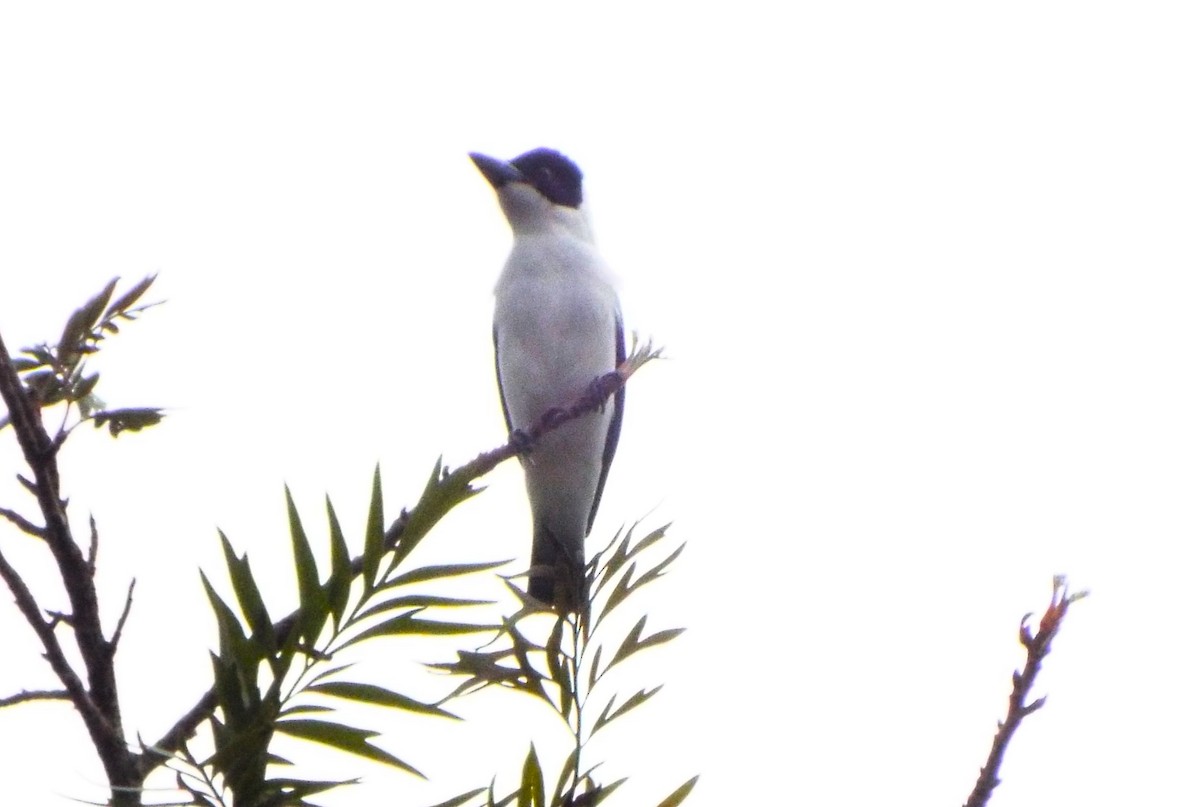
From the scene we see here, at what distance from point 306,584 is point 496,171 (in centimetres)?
505

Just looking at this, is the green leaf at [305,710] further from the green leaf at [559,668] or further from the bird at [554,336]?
the bird at [554,336]

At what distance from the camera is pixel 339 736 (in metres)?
1.71

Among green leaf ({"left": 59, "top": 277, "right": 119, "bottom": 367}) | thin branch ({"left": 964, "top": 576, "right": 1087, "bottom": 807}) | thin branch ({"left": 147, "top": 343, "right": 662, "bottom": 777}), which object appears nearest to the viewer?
thin branch ({"left": 964, "top": 576, "right": 1087, "bottom": 807})

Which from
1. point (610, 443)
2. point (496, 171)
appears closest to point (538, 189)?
point (496, 171)

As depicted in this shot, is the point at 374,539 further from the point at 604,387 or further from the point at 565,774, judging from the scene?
the point at 604,387

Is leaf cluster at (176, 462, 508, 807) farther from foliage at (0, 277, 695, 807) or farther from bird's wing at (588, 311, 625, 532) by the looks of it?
bird's wing at (588, 311, 625, 532)

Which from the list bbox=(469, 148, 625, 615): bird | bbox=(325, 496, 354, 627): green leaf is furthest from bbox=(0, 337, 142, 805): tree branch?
bbox=(469, 148, 625, 615): bird

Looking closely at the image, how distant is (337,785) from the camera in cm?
162

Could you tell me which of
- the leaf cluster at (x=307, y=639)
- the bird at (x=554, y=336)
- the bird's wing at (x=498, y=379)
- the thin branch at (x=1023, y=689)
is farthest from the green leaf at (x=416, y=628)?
the bird's wing at (x=498, y=379)

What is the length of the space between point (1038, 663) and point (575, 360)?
16.2ft

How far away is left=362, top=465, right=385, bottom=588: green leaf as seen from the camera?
75.0 inches

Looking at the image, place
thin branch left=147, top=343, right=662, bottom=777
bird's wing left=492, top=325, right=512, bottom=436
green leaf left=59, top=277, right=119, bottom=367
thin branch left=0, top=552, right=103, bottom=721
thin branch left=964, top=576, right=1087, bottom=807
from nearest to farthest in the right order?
thin branch left=964, top=576, right=1087, bottom=807
thin branch left=0, top=552, right=103, bottom=721
thin branch left=147, top=343, right=662, bottom=777
green leaf left=59, top=277, right=119, bottom=367
bird's wing left=492, top=325, right=512, bottom=436

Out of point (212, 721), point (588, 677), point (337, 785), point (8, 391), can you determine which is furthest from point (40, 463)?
point (588, 677)

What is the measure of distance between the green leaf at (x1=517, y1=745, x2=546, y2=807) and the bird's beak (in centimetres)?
519
